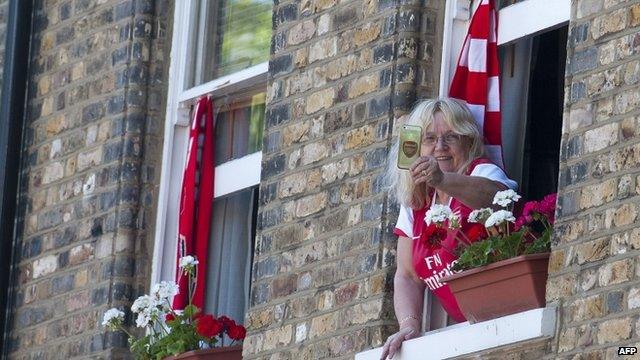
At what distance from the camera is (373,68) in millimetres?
8477

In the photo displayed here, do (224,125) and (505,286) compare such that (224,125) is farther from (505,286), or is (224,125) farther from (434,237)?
(505,286)

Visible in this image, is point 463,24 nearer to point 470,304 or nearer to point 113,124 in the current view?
point 470,304

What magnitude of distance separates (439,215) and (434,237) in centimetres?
8

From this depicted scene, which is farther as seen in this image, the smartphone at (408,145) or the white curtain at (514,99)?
the white curtain at (514,99)

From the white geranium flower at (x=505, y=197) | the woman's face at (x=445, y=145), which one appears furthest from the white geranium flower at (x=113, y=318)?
the white geranium flower at (x=505, y=197)

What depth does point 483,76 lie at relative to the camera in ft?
26.7

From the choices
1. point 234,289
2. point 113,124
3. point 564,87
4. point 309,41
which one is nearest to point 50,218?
point 113,124

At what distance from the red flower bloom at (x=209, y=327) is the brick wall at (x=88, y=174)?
86 centimetres

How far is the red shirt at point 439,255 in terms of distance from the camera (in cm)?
777

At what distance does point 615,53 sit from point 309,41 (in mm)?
1940

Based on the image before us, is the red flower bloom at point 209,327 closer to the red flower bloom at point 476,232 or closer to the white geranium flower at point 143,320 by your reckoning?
the white geranium flower at point 143,320

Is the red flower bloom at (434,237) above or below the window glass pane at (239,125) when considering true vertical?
below

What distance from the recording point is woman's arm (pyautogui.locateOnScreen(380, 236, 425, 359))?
782 centimetres

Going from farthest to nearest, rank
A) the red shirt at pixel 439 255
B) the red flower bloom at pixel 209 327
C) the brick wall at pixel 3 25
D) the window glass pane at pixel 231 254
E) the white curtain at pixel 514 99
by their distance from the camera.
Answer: the brick wall at pixel 3 25 → the window glass pane at pixel 231 254 → the red flower bloom at pixel 209 327 → the white curtain at pixel 514 99 → the red shirt at pixel 439 255
